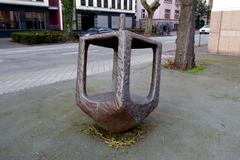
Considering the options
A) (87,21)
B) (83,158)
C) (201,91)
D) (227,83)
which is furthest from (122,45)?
(87,21)

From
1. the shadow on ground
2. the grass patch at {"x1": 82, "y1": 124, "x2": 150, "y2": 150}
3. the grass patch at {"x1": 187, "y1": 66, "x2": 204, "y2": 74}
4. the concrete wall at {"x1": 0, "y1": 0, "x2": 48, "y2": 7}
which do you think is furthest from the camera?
the concrete wall at {"x1": 0, "y1": 0, "x2": 48, "y2": 7}

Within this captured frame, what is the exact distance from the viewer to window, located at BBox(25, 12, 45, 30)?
28.7 m

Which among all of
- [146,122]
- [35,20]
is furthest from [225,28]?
[35,20]

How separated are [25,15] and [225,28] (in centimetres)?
2272

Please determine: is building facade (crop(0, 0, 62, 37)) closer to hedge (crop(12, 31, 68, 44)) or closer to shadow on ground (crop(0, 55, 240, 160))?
hedge (crop(12, 31, 68, 44))

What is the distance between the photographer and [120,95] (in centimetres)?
304

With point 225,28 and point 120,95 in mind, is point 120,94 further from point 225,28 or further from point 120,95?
point 225,28

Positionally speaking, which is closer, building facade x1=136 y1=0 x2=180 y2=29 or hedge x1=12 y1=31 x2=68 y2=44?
hedge x1=12 y1=31 x2=68 y2=44

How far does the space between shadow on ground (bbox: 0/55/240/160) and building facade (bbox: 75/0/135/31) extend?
30.9m

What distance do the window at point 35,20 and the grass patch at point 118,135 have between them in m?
27.6

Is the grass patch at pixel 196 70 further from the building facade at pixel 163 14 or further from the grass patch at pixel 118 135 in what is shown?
the building facade at pixel 163 14

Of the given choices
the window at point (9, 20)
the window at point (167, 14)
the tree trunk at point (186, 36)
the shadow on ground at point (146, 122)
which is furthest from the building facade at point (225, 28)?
the window at point (167, 14)

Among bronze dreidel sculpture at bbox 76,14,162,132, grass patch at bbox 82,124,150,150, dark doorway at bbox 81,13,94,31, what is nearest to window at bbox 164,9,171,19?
dark doorway at bbox 81,13,94,31

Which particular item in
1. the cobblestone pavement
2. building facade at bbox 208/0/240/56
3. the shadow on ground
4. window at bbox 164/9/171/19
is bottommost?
the cobblestone pavement
